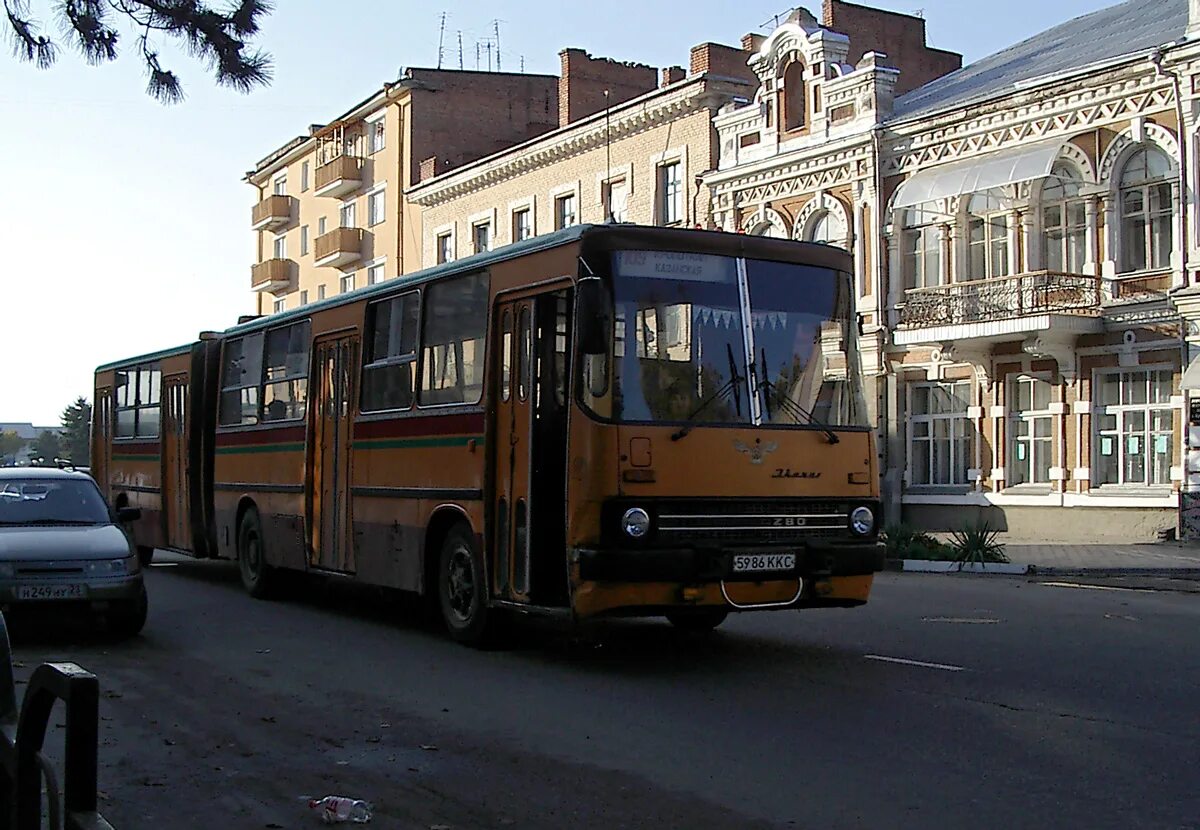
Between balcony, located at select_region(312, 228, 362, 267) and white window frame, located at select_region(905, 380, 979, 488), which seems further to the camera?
balcony, located at select_region(312, 228, 362, 267)

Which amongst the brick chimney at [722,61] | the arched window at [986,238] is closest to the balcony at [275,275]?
the brick chimney at [722,61]

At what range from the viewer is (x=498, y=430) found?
38.4ft

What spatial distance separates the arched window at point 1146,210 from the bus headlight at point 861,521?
62.0ft

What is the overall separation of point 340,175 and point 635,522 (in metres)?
49.6

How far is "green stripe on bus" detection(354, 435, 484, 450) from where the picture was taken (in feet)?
39.6

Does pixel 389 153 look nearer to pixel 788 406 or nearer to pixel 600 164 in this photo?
pixel 600 164

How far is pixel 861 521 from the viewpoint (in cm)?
1120

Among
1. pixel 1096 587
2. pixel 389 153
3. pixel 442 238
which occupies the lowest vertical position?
pixel 1096 587

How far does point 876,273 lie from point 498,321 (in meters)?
23.0

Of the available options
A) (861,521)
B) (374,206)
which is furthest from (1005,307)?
(374,206)

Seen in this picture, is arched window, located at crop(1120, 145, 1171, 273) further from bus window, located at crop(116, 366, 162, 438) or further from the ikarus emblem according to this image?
the ikarus emblem

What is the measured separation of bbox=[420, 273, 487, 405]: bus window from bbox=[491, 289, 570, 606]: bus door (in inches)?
20.5

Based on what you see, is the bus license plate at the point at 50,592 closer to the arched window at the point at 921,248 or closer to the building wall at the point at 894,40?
the arched window at the point at 921,248

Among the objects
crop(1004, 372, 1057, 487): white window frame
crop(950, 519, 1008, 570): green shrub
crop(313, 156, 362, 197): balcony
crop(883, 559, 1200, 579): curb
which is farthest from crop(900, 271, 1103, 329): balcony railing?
crop(313, 156, 362, 197): balcony
